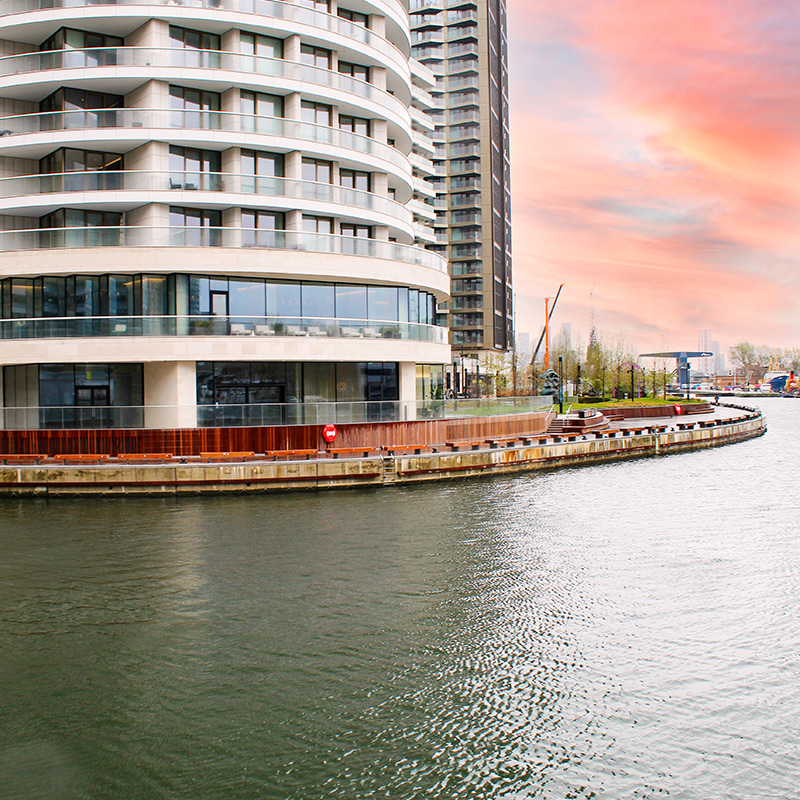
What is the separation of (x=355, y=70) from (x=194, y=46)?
28.7 feet

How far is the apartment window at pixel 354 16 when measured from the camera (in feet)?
132

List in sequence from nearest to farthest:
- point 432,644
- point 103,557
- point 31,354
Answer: point 432,644 < point 103,557 < point 31,354

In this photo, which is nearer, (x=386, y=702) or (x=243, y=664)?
(x=386, y=702)

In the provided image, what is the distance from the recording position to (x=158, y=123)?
3425cm

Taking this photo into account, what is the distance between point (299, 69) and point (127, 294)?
13367 mm

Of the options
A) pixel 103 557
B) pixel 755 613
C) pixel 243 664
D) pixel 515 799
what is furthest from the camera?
pixel 103 557

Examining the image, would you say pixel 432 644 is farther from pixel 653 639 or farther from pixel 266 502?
pixel 266 502

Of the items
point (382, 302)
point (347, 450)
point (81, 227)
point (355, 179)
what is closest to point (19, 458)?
point (81, 227)

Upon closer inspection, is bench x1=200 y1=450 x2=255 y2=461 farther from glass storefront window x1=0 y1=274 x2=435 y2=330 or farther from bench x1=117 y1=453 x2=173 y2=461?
glass storefront window x1=0 y1=274 x2=435 y2=330

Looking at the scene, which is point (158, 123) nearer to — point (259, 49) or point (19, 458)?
point (259, 49)

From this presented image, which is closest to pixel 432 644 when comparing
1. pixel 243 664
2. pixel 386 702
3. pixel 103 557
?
pixel 386 702

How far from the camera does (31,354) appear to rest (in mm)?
33344

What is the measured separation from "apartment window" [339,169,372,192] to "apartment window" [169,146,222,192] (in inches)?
264

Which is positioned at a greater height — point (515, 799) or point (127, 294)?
point (127, 294)
